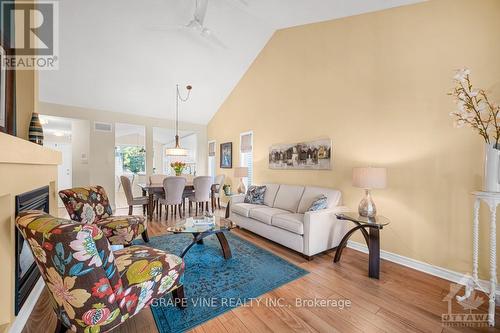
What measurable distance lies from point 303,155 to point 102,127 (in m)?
5.28

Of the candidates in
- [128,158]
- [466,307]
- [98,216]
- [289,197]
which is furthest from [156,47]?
[128,158]

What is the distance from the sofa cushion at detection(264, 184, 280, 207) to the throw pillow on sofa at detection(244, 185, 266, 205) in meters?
0.08

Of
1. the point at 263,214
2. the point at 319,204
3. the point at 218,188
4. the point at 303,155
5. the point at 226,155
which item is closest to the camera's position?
the point at 319,204

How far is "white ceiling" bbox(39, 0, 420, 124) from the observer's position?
334 centimetres

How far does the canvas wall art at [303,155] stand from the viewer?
3.58m

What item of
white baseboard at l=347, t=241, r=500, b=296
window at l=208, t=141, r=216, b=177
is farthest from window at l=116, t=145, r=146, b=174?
white baseboard at l=347, t=241, r=500, b=296

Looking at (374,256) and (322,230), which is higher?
(322,230)

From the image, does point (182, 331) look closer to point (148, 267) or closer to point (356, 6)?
point (148, 267)

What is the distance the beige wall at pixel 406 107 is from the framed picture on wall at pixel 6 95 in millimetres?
3770

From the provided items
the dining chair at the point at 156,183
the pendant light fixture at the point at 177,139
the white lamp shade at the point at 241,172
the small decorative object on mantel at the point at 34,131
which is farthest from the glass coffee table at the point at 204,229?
the pendant light fixture at the point at 177,139

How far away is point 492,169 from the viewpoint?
1.75m

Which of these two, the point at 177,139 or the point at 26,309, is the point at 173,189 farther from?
the point at 26,309

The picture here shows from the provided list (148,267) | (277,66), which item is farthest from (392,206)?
(277,66)

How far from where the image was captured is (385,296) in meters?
2.04
